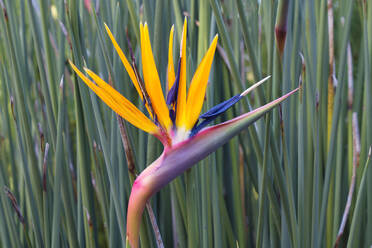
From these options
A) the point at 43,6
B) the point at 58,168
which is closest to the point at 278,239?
the point at 58,168

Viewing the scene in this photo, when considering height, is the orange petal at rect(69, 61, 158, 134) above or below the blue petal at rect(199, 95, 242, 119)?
above

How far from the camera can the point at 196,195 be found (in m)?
0.46

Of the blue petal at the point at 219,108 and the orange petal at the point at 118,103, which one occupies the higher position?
the orange petal at the point at 118,103

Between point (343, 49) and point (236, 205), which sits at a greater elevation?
point (343, 49)

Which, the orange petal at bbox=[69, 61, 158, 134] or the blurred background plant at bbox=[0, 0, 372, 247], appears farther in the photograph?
the blurred background plant at bbox=[0, 0, 372, 247]

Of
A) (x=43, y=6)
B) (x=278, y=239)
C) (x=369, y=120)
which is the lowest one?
(x=278, y=239)

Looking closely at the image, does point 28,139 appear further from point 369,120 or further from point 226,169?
point 369,120

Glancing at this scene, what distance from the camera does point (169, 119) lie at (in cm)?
32

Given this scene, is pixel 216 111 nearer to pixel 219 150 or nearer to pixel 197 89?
pixel 197 89

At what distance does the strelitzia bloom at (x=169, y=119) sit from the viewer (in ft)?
0.94

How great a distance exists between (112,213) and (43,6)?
0.27m

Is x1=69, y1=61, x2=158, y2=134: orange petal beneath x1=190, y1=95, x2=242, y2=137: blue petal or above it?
above

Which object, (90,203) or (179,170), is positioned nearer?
(179,170)

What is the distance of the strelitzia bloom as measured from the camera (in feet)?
0.94
